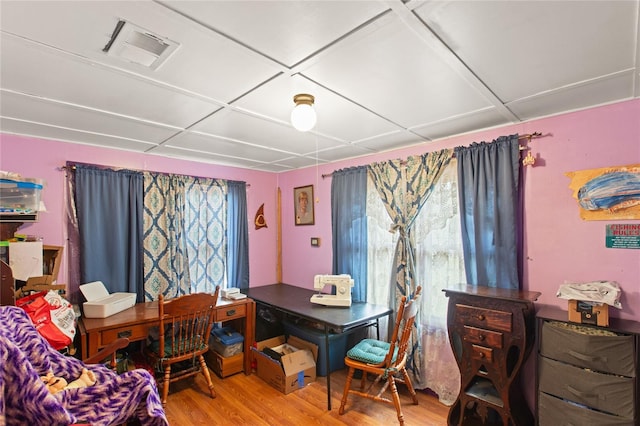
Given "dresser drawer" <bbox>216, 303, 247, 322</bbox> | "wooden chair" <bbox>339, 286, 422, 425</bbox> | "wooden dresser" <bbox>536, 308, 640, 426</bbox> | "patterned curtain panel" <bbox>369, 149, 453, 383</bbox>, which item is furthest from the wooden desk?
"wooden dresser" <bbox>536, 308, 640, 426</bbox>

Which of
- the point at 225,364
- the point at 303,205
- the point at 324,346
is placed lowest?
the point at 225,364

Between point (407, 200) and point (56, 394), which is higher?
point (407, 200)

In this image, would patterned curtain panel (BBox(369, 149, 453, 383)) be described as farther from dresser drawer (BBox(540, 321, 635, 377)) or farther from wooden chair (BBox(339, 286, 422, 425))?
dresser drawer (BBox(540, 321, 635, 377))

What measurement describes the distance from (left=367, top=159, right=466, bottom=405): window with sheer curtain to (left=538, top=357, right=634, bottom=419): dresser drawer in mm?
821

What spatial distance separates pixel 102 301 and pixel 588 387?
351 centimetres

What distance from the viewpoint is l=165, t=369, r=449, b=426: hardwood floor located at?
2414 millimetres

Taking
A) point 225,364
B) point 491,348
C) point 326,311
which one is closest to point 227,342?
point 225,364

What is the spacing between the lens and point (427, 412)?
98.8 inches

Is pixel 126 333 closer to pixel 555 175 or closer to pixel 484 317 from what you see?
pixel 484 317

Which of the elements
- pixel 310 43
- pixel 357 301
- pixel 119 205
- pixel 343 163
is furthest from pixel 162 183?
pixel 310 43

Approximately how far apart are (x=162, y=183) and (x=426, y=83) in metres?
2.80

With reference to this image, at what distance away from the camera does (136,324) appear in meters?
2.53

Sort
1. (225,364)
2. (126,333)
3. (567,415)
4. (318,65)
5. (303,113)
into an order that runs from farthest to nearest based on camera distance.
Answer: (225,364) < (126,333) < (567,415) < (303,113) < (318,65)

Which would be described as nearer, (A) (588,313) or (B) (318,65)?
(B) (318,65)
